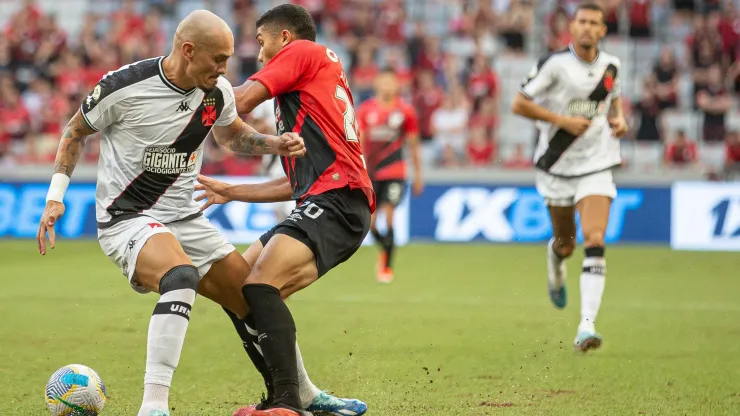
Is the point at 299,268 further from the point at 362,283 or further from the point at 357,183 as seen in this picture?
the point at 362,283

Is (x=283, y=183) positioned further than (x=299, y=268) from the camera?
Yes

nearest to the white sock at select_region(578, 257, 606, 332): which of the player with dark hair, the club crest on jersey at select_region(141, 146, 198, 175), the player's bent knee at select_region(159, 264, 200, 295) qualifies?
the player with dark hair

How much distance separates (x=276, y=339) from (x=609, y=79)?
15.2 feet

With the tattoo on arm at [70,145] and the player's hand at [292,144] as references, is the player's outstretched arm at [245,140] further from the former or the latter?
the tattoo on arm at [70,145]

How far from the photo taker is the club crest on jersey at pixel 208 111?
5648 millimetres

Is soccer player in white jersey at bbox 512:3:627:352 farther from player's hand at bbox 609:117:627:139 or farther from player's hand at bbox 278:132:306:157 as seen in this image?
player's hand at bbox 278:132:306:157

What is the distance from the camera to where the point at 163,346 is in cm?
511

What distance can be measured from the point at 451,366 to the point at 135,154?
9.18 ft

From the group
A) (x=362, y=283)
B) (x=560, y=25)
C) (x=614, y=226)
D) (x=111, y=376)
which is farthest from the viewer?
(x=560, y=25)

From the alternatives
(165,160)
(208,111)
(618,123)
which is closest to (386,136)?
(618,123)

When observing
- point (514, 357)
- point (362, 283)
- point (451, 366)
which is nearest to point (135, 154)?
point (451, 366)

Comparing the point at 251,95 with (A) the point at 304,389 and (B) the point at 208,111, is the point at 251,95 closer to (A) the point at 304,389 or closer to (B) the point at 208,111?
(B) the point at 208,111

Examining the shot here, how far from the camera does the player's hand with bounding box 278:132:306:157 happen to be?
5.44 meters

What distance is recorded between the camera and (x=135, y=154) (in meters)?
5.55
